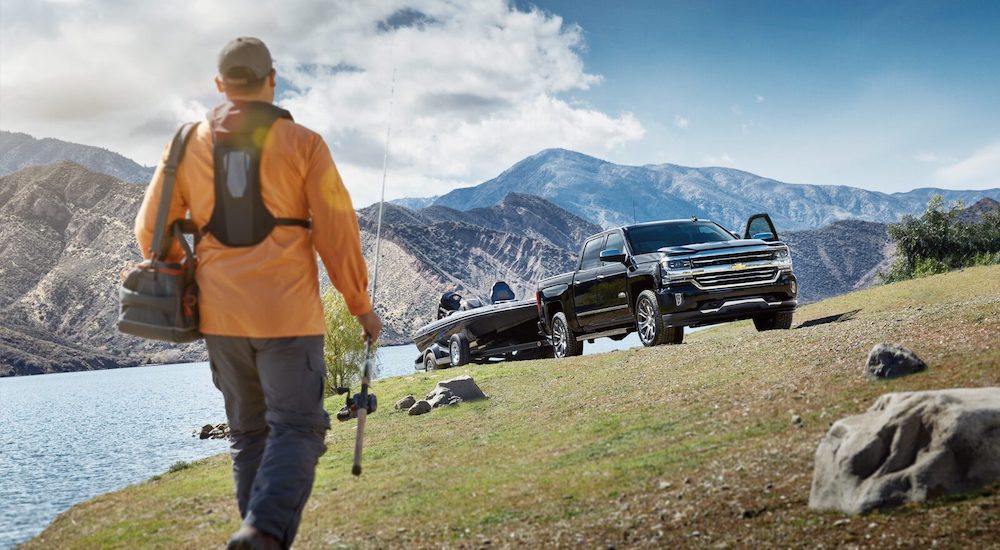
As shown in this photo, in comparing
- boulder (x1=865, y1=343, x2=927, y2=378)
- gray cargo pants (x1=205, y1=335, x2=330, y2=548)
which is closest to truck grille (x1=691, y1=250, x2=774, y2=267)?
boulder (x1=865, y1=343, x2=927, y2=378)

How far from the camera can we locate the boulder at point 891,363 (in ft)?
30.0

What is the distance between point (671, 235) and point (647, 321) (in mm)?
1986

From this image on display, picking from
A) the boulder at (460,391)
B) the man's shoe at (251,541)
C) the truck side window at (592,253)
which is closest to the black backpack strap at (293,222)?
the man's shoe at (251,541)

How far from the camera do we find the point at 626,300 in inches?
673

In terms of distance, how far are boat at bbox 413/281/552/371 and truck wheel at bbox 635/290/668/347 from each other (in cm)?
514

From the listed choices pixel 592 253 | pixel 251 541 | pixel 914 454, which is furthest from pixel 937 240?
pixel 251 541

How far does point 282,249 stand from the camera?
4.10 meters

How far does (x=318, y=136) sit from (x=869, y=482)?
4216 millimetres

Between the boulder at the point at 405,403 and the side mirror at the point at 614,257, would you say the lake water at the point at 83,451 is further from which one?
the boulder at the point at 405,403

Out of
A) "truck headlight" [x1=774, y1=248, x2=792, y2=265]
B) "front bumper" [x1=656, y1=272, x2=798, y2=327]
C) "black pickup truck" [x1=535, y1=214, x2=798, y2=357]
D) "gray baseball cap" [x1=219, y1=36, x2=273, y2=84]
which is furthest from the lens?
"truck headlight" [x1=774, y1=248, x2=792, y2=265]

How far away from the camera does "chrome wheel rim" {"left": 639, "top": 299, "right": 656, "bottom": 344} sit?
16.4m

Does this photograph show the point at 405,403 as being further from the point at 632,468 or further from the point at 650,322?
the point at 632,468

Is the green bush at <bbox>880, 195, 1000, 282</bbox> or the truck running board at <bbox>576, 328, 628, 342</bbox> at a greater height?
the green bush at <bbox>880, 195, 1000, 282</bbox>

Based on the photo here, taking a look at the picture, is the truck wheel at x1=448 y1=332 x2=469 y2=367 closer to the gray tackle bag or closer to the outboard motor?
the outboard motor
